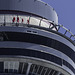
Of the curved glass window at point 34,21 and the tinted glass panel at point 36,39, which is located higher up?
the curved glass window at point 34,21

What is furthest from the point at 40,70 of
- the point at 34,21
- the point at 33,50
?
the point at 34,21

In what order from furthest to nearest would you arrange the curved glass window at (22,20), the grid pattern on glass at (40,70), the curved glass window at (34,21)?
the curved glass window at (34,21) < the curved glass window at (22,20) < the grid pattern on glass at (40,70)

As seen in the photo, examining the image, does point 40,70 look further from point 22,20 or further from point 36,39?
point 22,20

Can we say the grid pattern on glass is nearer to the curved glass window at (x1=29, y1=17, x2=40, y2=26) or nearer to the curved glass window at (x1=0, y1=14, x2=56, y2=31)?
the curved glass window at (x1=0, y1=14, x2=56, y2=31)

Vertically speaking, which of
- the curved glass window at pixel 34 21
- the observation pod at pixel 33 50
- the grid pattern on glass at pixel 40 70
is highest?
the curved glass window at pixel 34 21

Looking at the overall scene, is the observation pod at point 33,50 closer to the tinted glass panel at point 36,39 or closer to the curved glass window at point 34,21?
the tinted glass panel at point 36,39

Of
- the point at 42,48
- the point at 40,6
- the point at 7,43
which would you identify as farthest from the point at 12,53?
the point at 40,6

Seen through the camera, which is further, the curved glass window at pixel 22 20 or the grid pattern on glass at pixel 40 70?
the curved glass window at pixel 22 20

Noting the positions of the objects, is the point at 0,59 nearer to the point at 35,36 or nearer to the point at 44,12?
the point at 35,36

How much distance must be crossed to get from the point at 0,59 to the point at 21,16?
16.5 meters

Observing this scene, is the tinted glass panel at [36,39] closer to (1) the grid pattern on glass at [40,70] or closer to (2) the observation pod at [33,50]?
(2) the observation pod at [33,50]

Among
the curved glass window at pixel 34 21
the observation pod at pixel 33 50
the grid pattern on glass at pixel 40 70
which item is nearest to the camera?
the observation pod at pixel 33 50

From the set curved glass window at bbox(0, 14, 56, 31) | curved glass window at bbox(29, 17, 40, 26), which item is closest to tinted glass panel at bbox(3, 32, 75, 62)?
curved glass window at bbox(0, 14, 56, 31)

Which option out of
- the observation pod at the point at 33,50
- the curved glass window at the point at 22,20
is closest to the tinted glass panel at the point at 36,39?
the observation pod at the point at 33,50
